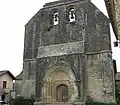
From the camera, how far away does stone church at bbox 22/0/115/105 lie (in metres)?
22.0

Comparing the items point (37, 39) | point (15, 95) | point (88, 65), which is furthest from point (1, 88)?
point (88, 65)

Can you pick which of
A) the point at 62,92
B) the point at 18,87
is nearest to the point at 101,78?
the point at 62,92

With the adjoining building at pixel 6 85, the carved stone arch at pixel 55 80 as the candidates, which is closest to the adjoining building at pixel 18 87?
the carved stone arch at pixel 55 80

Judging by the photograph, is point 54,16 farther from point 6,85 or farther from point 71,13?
point 6,85

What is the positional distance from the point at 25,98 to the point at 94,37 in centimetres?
973

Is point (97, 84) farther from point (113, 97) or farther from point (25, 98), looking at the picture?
point (25, 98)

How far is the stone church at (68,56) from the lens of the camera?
21953 mm

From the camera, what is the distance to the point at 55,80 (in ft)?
78.6

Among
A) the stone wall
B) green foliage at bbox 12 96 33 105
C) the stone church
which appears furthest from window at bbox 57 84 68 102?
green foliage at bbox 12 96 33 105

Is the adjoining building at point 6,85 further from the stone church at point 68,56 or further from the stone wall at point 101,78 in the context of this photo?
the stone wall at point 101,78

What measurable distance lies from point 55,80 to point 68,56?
2928 mm

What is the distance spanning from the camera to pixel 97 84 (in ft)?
71.9

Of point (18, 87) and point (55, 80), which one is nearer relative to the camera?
point (55, 80)

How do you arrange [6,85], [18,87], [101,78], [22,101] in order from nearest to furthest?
[101,78], [22,101], [18,87], [6,85]
